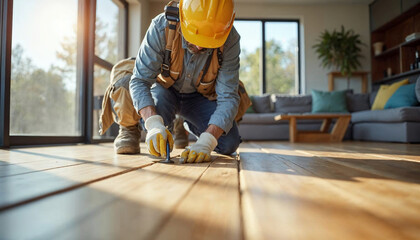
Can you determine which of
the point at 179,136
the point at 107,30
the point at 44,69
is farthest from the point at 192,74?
the point at 107,30

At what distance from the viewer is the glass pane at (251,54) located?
21.3 ft

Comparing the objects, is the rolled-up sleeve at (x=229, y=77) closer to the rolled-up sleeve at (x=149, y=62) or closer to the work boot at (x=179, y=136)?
the rolled-up sleeve at (x=149, y=62)

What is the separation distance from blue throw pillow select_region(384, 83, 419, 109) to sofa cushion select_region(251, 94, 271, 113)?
5.87 feet

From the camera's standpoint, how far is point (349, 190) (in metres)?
0.71

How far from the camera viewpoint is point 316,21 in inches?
253

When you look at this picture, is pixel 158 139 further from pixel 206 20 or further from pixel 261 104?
pixel 261 104

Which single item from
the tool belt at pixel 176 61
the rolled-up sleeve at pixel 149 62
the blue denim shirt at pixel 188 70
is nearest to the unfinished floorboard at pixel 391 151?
the blue denim shirt at pixel 188 70

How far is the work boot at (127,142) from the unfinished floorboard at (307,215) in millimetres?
1117

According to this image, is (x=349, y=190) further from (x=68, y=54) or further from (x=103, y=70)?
(x=103, y=70)

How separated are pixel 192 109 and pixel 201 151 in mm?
610

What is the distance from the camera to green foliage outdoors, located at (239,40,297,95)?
6496mm

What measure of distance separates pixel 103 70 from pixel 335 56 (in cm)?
424

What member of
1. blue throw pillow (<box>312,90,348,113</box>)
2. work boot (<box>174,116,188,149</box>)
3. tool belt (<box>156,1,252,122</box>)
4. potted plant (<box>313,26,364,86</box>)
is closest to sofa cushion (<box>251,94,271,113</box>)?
blue throw pillow (<box>312,90,348,113</box>)

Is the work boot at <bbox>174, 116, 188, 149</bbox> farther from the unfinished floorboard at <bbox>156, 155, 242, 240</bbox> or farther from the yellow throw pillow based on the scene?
the yellow throw pillow
